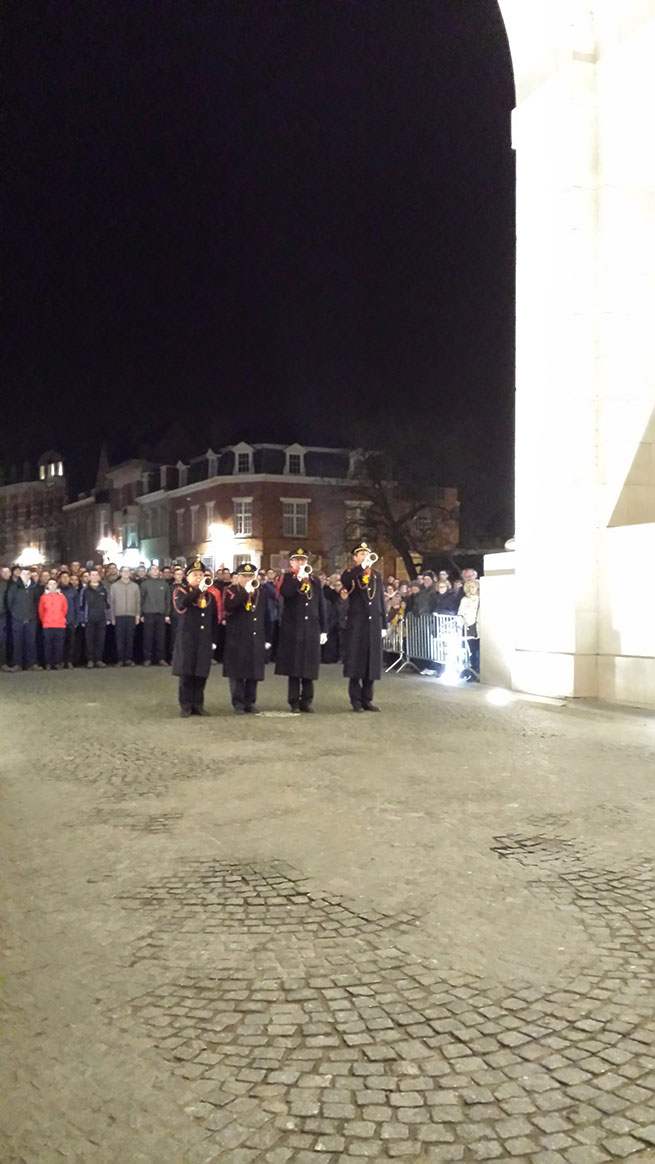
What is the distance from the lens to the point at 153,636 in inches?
752

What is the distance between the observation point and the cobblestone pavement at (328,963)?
9.02 ft

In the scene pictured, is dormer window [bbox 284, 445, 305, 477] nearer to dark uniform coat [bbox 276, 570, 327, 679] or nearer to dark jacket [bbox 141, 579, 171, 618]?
dark jacket [bbox 141, 579, 171, 618]

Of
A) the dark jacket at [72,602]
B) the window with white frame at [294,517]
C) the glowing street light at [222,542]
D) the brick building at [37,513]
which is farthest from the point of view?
the brick building at [37,513]

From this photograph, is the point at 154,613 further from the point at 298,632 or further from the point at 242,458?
the point at 242,458

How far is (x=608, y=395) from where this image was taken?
12.5 meters

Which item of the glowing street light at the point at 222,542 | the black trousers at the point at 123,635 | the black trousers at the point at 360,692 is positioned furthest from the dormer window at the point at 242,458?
the black trousers at the point at 360,692

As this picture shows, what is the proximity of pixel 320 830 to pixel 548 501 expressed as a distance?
7943mm

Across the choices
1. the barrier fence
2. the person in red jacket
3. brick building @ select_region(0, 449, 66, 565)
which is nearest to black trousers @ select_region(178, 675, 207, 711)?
the barrier fence

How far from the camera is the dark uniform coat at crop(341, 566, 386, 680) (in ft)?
37.2

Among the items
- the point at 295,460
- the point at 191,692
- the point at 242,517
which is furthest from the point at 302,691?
the point at 295,460

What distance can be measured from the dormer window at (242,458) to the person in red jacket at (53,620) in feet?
132

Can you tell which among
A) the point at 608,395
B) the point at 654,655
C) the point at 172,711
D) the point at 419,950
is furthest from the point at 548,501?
the point at 419,950

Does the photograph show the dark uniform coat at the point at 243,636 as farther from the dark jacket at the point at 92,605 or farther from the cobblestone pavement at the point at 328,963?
the dark jacket at the point at 92,605

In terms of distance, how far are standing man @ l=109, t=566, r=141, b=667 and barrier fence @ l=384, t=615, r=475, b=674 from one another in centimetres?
517
